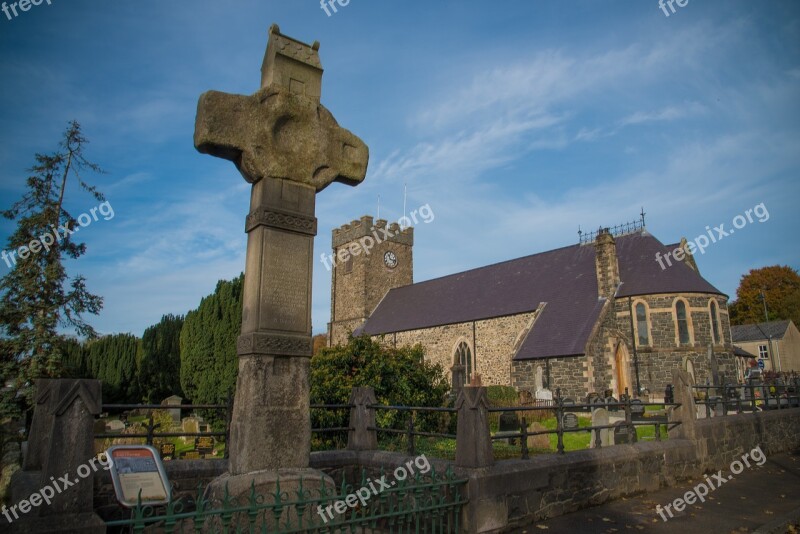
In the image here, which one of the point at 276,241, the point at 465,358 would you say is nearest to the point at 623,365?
the point at 465,358

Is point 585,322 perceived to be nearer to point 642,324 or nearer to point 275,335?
point 642,324

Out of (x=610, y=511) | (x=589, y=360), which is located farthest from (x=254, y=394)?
(x=589, y=360)

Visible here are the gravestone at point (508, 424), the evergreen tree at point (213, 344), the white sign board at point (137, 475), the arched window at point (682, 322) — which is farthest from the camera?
the arched window at point (682, 322)

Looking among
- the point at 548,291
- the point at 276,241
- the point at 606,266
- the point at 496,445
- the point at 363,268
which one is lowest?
A: the point at 496,445

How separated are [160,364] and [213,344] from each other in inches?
498

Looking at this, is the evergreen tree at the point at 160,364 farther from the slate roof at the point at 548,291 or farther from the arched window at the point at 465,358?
the arched window at the point at 465,358

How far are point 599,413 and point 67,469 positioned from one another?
31.6 feet

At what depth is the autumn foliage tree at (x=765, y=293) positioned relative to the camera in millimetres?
61000

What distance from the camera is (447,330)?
112ft

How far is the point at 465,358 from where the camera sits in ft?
108

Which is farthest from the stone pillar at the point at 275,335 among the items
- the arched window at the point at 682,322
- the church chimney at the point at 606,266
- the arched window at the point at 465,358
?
the arched window at the point at 465,358

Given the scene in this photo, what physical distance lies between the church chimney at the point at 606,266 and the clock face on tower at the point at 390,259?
878 inches

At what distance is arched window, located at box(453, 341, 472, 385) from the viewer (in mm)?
32469

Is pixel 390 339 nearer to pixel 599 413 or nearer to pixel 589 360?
pixel 589 360
